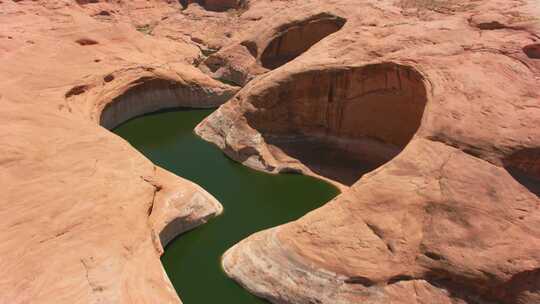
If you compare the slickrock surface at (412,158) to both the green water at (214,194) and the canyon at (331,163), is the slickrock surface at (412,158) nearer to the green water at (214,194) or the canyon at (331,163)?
the canyon at (331,163)

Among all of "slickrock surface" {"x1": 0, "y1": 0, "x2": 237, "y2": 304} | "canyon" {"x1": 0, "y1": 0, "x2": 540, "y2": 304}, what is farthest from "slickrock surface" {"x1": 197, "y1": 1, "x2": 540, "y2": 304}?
"slickrock surface" {"x1": 0, "y1": 0, "x2": 237, "y2": 304}

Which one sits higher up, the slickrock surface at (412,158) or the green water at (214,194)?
the slickrock surface at (412,158)

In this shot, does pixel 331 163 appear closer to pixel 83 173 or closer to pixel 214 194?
pixel 214 194

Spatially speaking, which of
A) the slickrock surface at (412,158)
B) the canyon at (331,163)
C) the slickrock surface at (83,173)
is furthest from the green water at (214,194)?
the slickrock surface at (83,173)

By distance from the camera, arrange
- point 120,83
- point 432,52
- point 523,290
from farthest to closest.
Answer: point 120,83 → point 432,52 → point 523,290

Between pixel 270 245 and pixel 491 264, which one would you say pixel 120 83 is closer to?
pixel 270 245

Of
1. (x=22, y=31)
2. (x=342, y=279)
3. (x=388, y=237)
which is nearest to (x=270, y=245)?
(x=342, y=279)

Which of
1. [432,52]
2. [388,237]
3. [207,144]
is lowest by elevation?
[207,144]
